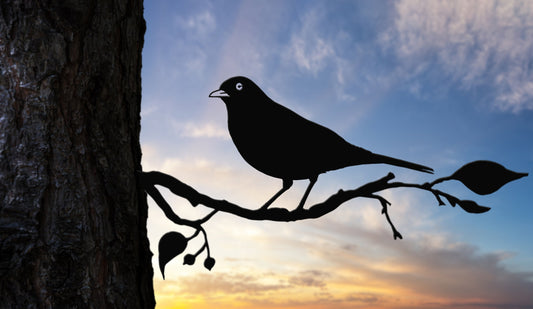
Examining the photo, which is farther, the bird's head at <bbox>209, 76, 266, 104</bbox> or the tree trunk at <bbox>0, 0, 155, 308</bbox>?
the bird's head at <bbox>209, 76, 266, 104</bbox>

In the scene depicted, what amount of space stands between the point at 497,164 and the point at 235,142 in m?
1.21

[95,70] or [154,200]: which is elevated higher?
[95,70]

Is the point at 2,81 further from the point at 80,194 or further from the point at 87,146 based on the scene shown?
the point at 80,194

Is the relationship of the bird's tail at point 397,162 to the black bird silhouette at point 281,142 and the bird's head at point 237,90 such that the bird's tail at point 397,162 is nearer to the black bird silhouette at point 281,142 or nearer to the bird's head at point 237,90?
the black bird silhouette at point 281,142

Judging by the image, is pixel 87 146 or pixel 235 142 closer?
Result: pixel 87 146

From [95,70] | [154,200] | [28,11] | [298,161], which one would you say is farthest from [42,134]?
[298,161]

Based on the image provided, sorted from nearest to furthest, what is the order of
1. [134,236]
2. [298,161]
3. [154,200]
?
[134,236] < [154,200] < [298,161]

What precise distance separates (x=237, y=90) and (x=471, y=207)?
4.06 feet

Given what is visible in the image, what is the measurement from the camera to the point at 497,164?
2.10 m

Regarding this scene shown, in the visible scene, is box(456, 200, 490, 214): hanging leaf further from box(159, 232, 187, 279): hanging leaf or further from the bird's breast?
box(159, 232, 187, 279): hanging leaf

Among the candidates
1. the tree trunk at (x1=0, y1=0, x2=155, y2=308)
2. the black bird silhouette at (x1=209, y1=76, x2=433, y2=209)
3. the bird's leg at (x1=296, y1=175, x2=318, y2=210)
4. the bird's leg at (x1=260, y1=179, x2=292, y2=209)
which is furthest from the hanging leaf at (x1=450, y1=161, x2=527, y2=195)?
the tree trunk at (x1=0, y1=0, x2=155, y2=308)

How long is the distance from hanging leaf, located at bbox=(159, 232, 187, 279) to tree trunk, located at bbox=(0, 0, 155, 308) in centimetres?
36

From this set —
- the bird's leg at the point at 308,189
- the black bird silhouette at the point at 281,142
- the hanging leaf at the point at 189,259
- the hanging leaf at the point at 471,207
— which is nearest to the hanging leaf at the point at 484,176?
the hanging leaf at the point at 471,207

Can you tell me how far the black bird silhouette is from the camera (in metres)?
2.07
